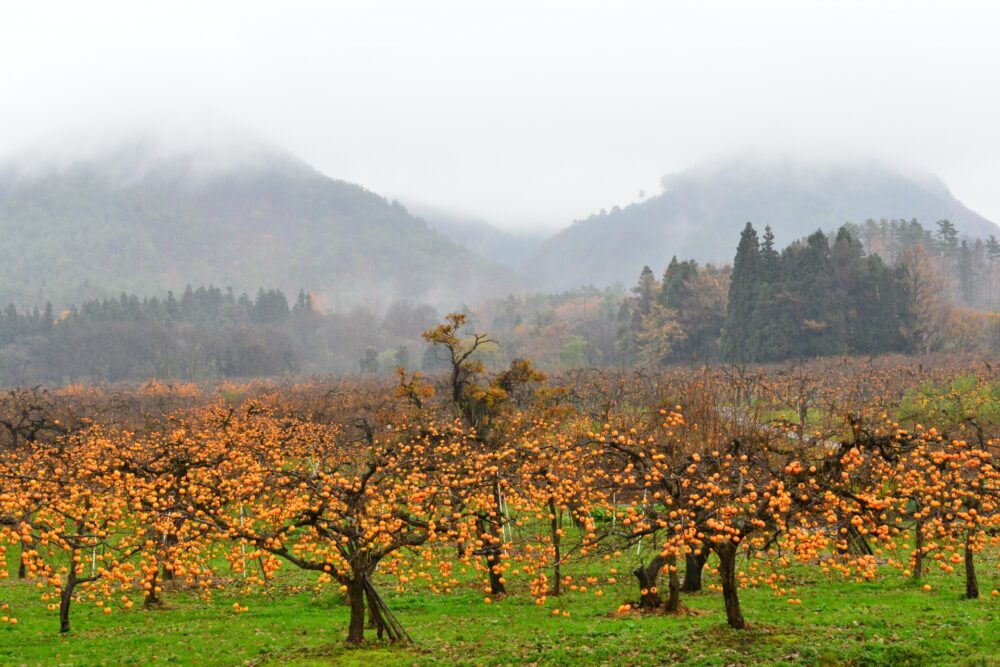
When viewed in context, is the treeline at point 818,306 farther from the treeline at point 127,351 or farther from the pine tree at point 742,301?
the treeline at point 127,351

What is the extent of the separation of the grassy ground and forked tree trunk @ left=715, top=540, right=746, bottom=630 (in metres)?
0.32

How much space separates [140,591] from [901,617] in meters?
23.3

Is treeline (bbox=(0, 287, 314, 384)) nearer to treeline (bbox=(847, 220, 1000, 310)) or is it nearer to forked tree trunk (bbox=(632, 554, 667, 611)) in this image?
treeline (bbox=(847, 220, 1000, 310))

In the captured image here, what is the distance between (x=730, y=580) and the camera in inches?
643

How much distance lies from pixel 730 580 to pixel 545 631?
5.12 m

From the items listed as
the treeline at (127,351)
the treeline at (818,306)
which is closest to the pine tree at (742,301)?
the treeline at (818,306)

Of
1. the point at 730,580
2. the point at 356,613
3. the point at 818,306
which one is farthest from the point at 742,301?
the point at 356,613

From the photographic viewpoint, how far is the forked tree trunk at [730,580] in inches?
623

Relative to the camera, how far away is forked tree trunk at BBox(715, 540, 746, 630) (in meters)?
15.8

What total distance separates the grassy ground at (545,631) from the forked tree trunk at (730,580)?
12.7 inches

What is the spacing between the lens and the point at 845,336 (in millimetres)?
83500

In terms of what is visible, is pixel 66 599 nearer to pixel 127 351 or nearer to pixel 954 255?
pixel 127 351

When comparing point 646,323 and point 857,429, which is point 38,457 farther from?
point 646,323

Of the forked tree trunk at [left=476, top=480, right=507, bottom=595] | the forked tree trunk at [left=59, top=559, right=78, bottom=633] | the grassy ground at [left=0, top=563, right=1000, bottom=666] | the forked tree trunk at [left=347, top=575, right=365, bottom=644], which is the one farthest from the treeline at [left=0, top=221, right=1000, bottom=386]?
the forked tree trunk at [left=59, top=559, right=78, bottom=633]
